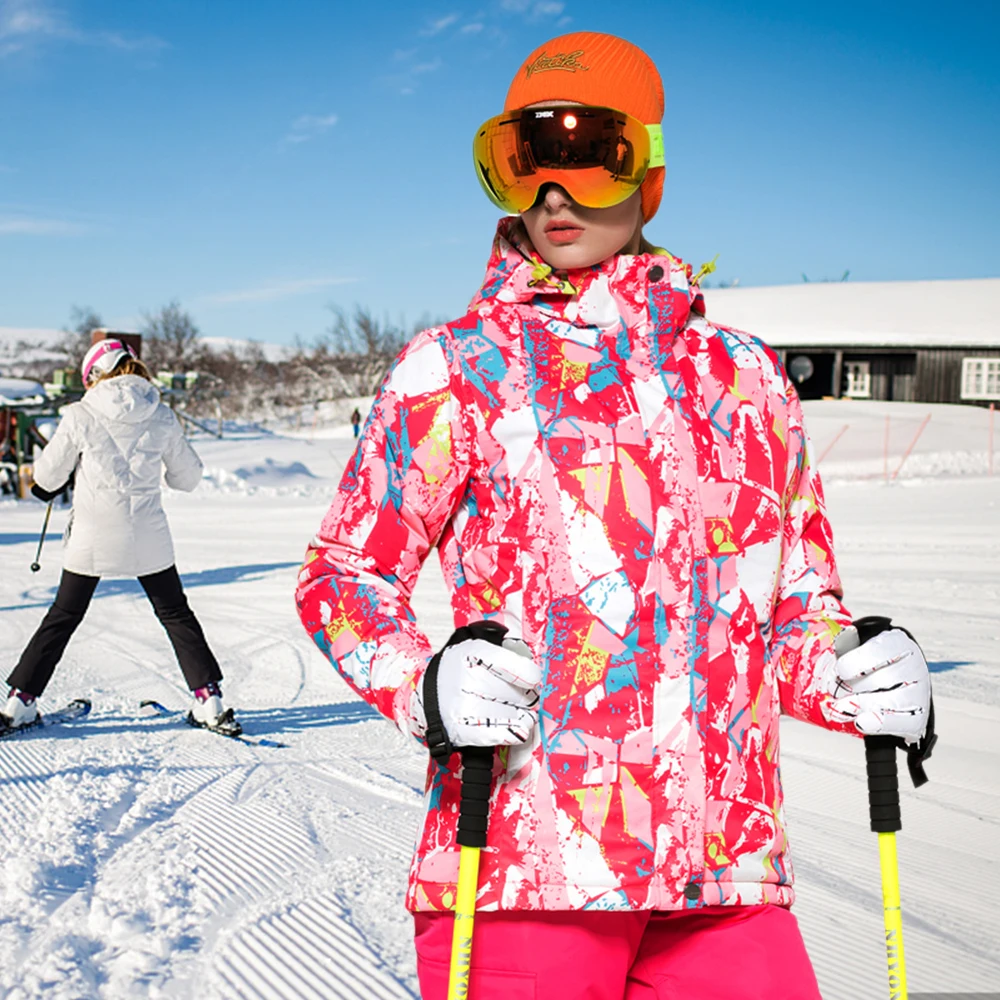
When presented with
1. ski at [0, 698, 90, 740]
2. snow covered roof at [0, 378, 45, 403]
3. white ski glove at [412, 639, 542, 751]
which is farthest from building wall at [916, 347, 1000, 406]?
white ski glove at [412, 639, 542, 751]

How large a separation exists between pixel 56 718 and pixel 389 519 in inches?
173

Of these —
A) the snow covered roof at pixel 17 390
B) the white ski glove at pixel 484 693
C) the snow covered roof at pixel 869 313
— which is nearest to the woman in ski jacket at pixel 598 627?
the white ski glove at pixel 484 693

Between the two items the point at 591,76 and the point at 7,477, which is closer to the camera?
the point at 591,76

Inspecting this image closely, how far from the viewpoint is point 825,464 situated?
70.5ft

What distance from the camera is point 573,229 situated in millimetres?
1538

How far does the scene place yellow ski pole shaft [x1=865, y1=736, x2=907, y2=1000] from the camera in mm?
1410

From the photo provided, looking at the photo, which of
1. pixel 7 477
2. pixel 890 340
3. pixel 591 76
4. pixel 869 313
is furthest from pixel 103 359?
pixel 869 313

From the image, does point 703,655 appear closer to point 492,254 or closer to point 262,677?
point 492,254

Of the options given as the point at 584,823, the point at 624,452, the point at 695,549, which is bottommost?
the point at 584,823

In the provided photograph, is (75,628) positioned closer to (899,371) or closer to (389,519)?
(389,519)

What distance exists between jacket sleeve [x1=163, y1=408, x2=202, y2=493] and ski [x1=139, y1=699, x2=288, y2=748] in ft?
3.85

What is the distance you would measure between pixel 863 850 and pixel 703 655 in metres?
2.60

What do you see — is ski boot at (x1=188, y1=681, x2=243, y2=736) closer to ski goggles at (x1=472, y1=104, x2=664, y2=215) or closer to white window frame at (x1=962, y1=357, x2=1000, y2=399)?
ski goggles at (x1=472, y1=104, x2=664, y2=215)

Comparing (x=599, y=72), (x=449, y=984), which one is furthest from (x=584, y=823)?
(x=599, y=72)
